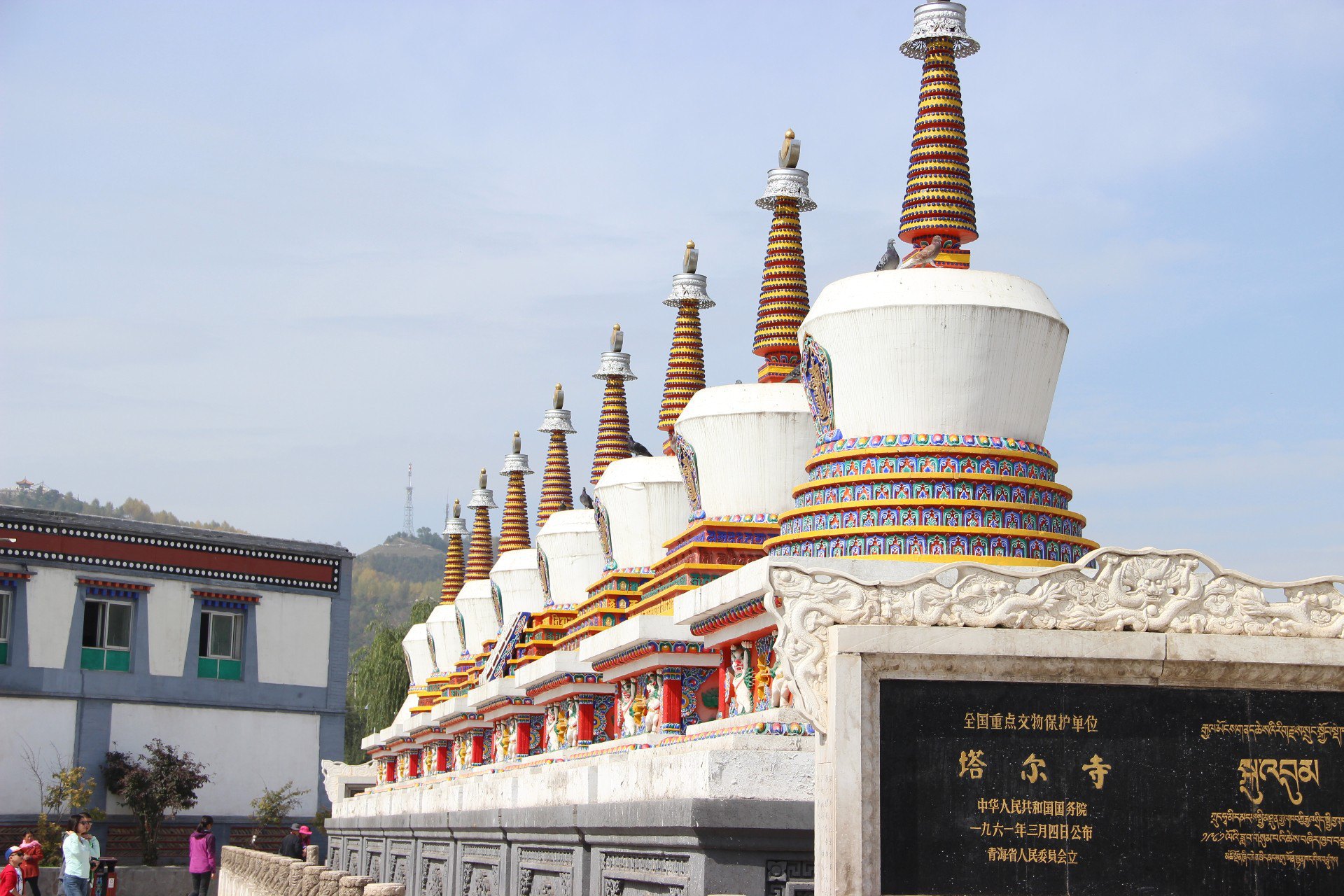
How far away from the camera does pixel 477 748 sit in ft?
102

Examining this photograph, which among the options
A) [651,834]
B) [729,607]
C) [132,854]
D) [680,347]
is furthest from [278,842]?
[651,834]

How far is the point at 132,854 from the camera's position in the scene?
3503cm

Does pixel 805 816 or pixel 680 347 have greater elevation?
pixel 680 347

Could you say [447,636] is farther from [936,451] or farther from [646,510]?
[936,451]

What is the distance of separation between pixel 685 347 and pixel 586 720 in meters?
5.50

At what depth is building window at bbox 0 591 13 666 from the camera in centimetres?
3447

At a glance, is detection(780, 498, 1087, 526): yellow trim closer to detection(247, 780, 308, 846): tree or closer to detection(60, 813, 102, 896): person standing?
detection(60, 813, 102, 896): person standing

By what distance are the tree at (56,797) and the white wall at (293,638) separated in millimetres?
4941

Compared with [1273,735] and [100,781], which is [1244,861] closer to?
[1273,735]

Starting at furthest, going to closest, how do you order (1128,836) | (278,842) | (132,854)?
(278,842)
(132,854)
(1128,836)

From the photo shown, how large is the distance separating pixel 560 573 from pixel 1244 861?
18786 mm

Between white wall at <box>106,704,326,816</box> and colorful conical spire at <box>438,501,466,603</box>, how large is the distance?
4.51m

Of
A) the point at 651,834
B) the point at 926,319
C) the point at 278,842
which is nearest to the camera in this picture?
the point at 651,834

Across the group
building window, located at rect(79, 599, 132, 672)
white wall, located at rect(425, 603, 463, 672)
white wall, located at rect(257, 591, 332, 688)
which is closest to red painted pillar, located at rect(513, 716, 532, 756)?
white wall, located at rect(425, 603, 463, 672)
